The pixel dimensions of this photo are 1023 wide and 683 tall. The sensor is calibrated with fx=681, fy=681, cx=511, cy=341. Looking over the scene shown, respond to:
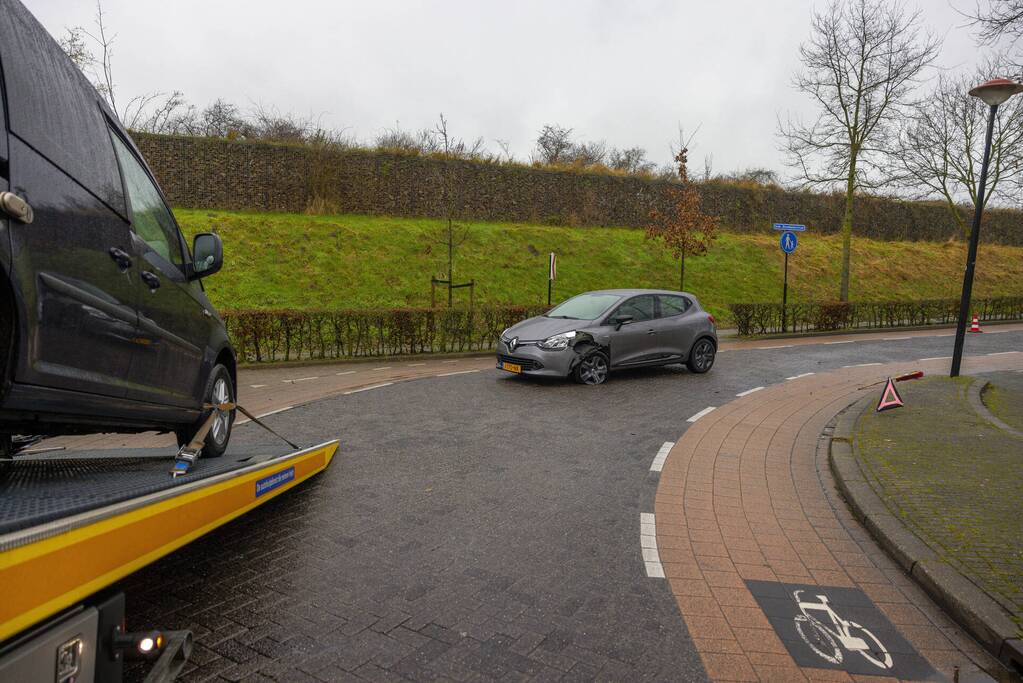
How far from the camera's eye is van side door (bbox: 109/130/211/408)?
3.63 m

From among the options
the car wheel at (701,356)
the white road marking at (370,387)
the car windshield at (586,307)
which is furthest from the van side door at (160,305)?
the car wheel at (701,356)

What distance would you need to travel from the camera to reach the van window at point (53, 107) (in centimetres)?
253

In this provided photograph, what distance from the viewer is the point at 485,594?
370 cm

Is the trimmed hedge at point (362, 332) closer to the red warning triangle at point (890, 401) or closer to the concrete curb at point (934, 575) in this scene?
the red warning triangle at point (890, 401)

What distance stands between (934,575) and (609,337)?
24.3 feet

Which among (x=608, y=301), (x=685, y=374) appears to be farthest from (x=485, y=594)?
(x=685, y=374)

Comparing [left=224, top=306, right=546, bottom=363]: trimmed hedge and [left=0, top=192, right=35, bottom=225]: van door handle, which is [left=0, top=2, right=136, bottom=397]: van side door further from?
[left=224, top=306, right=546, bottom=363]: trimmed hedge

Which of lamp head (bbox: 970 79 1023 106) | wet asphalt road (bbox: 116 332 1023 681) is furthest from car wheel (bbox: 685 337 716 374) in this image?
lamp head (bbox: 970 79 1023 106)

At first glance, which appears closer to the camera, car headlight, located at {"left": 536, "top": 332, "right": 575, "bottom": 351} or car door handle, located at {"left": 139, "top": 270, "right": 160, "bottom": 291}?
car door handle, located at {"left": 139, "top": 270, "right": 160, "bottom": 291}

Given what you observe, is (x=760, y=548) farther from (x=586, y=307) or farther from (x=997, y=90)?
(x=997, y=90)

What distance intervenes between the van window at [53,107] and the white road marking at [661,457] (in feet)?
16.0

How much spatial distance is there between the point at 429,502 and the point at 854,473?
3.82 metres

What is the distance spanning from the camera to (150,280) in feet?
12.3

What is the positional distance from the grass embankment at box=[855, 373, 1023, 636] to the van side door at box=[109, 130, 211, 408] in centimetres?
467
